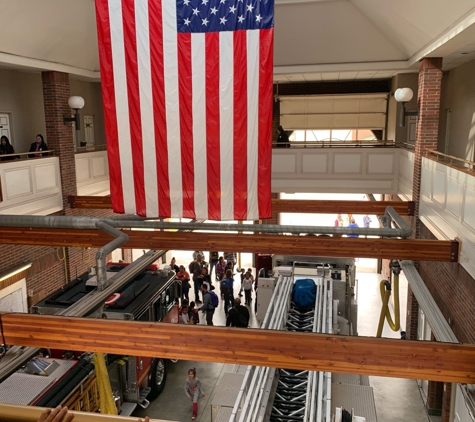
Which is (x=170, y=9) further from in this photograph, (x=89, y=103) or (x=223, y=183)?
(x=89, y=103)

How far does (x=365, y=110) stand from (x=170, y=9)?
14.8 metres

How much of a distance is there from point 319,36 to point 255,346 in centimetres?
1091

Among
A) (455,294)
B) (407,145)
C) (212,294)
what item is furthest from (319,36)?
(212,294)

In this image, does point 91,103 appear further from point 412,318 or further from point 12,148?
point 412,318

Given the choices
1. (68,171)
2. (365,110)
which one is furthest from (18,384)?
(365,110)

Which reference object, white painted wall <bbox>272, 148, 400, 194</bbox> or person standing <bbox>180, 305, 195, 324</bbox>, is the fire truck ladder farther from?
white painted wall <bbox>272, 148, 400, 194</bbox>

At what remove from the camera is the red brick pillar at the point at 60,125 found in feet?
45.7

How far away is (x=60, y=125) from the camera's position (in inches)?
560

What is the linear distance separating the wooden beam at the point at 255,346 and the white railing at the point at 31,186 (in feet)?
23.7

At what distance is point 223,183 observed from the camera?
668 cm

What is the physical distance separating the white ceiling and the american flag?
158 inches

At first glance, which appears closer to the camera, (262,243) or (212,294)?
(262,243)

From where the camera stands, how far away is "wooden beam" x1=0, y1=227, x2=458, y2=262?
8633 mm

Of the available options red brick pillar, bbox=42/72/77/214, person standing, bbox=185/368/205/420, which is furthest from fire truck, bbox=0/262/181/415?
red brick pillar, bbox=42/72/77/214
